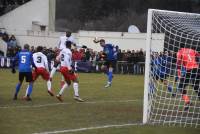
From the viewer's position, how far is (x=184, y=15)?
14938mm

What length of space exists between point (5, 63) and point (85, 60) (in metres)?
5.07

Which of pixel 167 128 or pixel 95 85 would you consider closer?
pixel 167 128

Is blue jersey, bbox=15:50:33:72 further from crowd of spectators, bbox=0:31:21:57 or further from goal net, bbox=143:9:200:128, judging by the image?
crowd of spectators, bbox=0:31:21:57

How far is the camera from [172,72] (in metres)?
14.8

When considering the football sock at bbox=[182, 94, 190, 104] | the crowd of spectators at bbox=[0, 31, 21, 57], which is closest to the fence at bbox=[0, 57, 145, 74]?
the crowd of spectators at bbox=[0, 31, 21, 57]

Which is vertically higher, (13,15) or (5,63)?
(13,15)

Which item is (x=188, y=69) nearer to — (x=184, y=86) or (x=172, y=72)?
(x=184, y=86)

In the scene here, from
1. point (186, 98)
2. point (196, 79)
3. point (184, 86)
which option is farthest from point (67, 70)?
point (196, 79)

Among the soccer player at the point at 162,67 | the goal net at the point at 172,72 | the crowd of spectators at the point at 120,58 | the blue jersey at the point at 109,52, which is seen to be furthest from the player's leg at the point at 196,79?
the crowd of spectators at the point at 120,58

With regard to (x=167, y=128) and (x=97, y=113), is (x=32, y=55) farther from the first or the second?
(x=167, y=128)

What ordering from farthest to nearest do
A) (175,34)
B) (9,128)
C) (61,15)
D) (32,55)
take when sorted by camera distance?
1. (61,15)
2. (32,55)
3. (175,34)
4. (9,128)

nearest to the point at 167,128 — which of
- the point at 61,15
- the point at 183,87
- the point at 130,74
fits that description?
the point at 183,87

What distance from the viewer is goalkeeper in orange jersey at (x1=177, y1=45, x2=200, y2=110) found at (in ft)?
49.7

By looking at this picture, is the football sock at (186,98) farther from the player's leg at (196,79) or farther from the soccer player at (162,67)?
the soccer player at (162,67)
